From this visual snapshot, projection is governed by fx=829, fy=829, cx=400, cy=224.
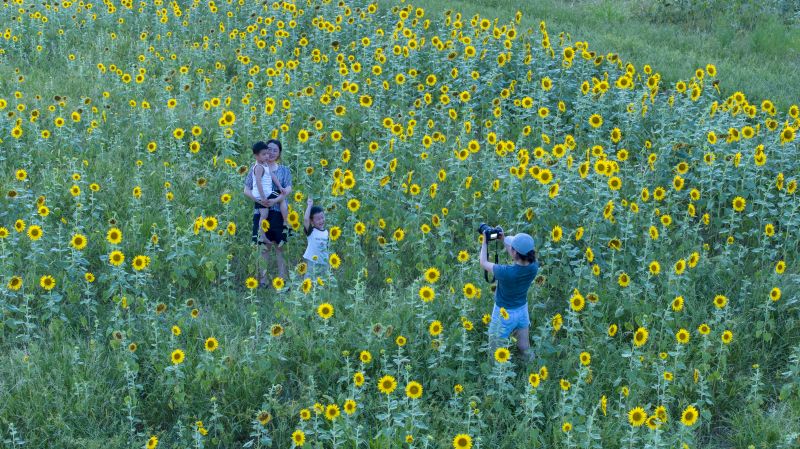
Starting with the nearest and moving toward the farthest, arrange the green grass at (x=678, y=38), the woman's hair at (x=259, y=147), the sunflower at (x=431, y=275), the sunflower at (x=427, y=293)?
the sunflower at (x=427, y=293) < the sunflower at (x=431, y=275) < the woman's hair at (x=259, y=147) < the green grass at (x=678, y=38)

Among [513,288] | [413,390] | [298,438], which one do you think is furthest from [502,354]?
[298,438]

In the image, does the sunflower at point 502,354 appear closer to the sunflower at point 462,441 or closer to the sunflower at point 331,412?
the sunflower at point 462,441

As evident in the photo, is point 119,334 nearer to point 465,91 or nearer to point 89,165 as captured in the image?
point 89,165

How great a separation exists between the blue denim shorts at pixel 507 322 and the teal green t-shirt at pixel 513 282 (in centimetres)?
4

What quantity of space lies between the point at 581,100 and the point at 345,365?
191 inches

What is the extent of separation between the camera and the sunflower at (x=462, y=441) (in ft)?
16.0

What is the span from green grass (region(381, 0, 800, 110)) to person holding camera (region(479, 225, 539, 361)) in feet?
18.4

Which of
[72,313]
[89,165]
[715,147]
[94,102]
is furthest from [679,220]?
[94,102]

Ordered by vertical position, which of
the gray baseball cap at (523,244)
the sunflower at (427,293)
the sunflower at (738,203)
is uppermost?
the gray baseball cap at (523,244)

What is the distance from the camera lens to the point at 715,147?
7.95 metres

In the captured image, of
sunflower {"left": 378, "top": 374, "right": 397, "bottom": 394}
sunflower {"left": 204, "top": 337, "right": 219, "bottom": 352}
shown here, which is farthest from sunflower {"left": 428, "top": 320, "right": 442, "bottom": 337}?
sunflower {"left": 204, "top": 337, "right": 219, "bottom": 352}

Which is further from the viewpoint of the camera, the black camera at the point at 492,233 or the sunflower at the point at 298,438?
the black camera at the point at 492,233

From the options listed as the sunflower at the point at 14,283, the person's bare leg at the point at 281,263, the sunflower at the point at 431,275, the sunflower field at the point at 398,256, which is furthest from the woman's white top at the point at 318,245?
the sunflower at the point at 14,283

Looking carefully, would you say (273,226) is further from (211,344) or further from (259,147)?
(211,344)
